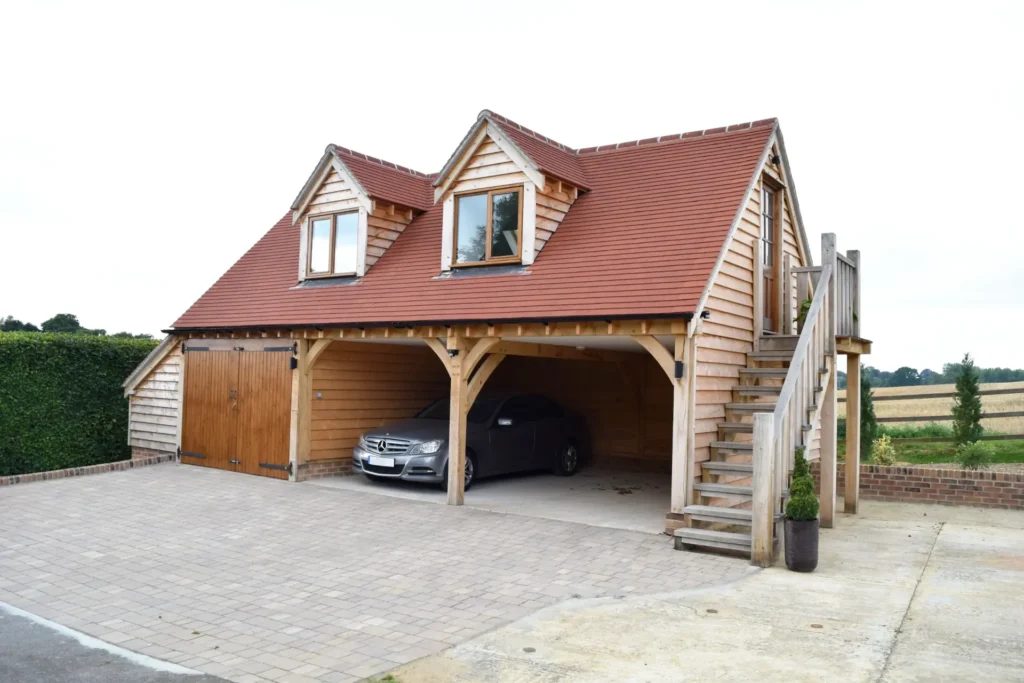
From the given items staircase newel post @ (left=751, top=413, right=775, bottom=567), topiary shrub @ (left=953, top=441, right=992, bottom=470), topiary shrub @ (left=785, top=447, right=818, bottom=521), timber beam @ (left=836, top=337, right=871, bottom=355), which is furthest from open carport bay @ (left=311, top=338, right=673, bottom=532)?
topiary shrub @ (left=953, top=441, right=992, bottom=470)

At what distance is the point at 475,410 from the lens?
12.7 m

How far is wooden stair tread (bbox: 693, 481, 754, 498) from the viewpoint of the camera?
8.34m

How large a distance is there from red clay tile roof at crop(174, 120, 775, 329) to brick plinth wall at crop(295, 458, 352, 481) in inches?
91.0

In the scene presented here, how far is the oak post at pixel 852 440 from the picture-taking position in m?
11.1

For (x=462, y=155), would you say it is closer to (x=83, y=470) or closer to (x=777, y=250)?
(x=777, y=250)

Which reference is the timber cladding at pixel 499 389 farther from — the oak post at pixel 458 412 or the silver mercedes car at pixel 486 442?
Answer: the oak post at pixel 458 412

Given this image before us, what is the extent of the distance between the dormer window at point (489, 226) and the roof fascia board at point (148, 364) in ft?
20.9

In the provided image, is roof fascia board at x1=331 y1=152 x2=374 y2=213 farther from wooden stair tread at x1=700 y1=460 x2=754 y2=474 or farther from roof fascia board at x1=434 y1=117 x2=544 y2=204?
wooden stair tread at x1=700 y1=460 x2=754 y2=474

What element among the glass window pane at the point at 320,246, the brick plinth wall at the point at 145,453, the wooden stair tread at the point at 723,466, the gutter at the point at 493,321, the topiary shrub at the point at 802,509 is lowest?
the brick plinth wall at the point at 145,453

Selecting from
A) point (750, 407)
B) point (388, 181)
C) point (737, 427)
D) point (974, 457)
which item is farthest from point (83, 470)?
point (974, 457)

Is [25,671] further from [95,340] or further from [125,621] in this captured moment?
[95,340]

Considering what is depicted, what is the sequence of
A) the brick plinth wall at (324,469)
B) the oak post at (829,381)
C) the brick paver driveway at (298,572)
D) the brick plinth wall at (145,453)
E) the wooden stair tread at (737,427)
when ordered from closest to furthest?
1. the brick paver driveway at (298,572)
2. the wooden stair tread at (737,427)
3. the oak post at (829,381)
4. the brick plinth wall at (324,469)
5. the brick plinth wall at (145,453)

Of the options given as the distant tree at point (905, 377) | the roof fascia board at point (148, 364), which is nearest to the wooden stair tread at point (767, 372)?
the roof fascia board at point (148, 364)

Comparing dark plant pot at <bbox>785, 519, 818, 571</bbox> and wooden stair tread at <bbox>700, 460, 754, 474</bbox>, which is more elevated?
wooden stair tread at <bbox>700, 460, 754, 474</bbox>
